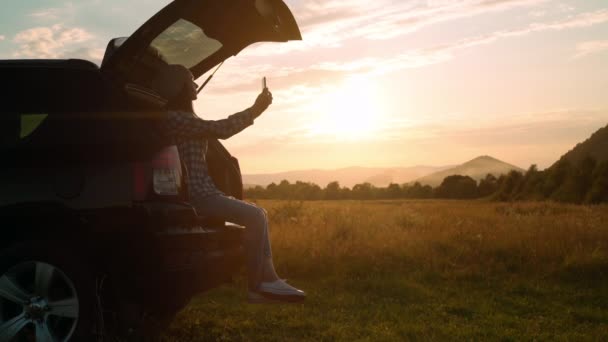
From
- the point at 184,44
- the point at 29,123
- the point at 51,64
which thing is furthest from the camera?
the point at 184,44

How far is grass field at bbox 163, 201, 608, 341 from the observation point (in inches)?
245

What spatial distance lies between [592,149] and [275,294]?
148 feet

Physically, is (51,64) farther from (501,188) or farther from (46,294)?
(501,188)

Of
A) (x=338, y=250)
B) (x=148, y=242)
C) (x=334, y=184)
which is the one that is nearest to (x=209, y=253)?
(x=148, y=242)

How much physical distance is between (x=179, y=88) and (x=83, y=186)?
1.43 meters

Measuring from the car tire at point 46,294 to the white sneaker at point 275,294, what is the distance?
4.63ft

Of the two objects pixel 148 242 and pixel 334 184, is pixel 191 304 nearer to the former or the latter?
pixel 148 242

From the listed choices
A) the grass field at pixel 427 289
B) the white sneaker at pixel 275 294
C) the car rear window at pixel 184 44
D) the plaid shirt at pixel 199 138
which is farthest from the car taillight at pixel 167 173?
the grass field at pixel 427 289

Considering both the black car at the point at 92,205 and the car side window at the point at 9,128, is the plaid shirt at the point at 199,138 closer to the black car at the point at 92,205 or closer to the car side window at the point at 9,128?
the black car at the point at 92,205

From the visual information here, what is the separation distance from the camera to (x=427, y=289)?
831 centimetres

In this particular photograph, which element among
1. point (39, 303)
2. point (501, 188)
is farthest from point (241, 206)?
point (501, 188)

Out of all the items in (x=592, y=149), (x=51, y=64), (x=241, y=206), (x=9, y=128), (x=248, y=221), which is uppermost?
(x=592, y=149)

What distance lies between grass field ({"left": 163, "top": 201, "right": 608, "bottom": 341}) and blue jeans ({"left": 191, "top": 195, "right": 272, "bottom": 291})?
0.88 m

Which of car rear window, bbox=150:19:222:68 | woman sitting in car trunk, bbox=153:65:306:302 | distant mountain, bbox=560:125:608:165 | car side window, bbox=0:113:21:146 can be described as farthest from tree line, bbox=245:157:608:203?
car side window, bbox=0:113:21:146
